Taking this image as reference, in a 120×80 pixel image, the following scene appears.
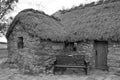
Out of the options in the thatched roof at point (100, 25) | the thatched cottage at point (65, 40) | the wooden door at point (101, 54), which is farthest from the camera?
the wooden door at point (101, 54)

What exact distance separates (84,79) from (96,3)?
26.7ft

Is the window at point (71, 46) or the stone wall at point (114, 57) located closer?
the stone wall at point (114, 57)

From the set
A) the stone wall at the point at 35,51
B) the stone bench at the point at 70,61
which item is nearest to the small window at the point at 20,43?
the stone wall at the point at 35,51

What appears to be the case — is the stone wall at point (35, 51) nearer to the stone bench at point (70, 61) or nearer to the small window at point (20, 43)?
the small window at point (20, 43)

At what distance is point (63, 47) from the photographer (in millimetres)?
9266

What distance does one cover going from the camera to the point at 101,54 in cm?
866

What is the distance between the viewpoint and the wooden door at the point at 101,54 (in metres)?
8.49

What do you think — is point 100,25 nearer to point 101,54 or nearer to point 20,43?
point 101,54

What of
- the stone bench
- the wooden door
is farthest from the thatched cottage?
the stone bench

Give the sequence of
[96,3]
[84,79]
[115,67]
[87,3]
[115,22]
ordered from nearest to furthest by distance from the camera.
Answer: [84,79]
[115,67]
[115,22]
[96,3]
[87,3]

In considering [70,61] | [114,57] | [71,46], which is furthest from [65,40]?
[114,57]

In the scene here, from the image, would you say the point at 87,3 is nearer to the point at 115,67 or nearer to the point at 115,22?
the point at 115,22

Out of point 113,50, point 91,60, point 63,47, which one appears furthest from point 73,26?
point 113,50

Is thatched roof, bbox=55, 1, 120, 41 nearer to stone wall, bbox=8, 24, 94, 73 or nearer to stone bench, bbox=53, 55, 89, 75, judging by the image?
stone wall, bbox=8, 24, 94, 73
